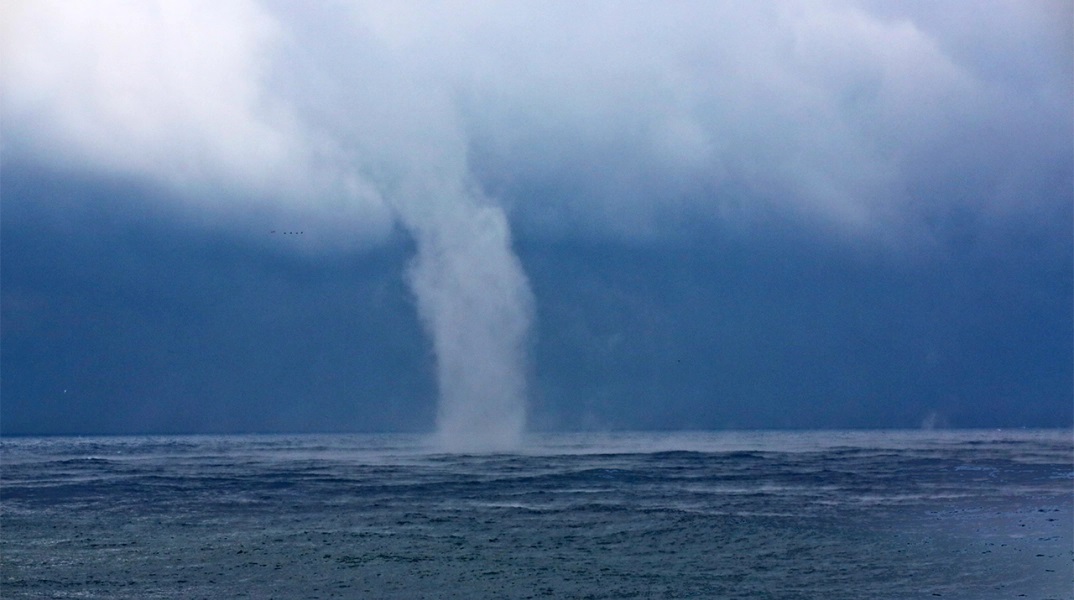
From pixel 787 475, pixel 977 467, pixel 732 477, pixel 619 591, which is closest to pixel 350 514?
pixel 619 591

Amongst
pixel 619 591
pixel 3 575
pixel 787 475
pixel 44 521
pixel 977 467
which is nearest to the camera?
pixel 619 591

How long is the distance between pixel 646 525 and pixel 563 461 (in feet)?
140

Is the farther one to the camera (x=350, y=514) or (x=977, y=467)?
(x=977, y=467)

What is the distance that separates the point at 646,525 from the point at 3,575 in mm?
23554

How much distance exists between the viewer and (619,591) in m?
25.8

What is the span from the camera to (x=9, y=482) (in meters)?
59.8

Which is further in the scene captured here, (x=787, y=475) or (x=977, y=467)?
(x=977, y=467)

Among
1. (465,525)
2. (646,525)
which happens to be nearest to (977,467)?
(646,525)

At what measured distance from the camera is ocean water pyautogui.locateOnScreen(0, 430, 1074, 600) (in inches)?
1048

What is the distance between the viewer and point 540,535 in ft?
116

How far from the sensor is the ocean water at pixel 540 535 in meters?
26.6

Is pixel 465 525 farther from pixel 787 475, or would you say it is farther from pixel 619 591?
pixel 787 475

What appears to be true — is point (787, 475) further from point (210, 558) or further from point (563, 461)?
point (210, 558)

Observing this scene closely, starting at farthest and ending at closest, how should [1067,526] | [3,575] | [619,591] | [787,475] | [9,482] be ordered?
[787,475]
[9,482]
[1067,526]
[3,575]
[619,591]
